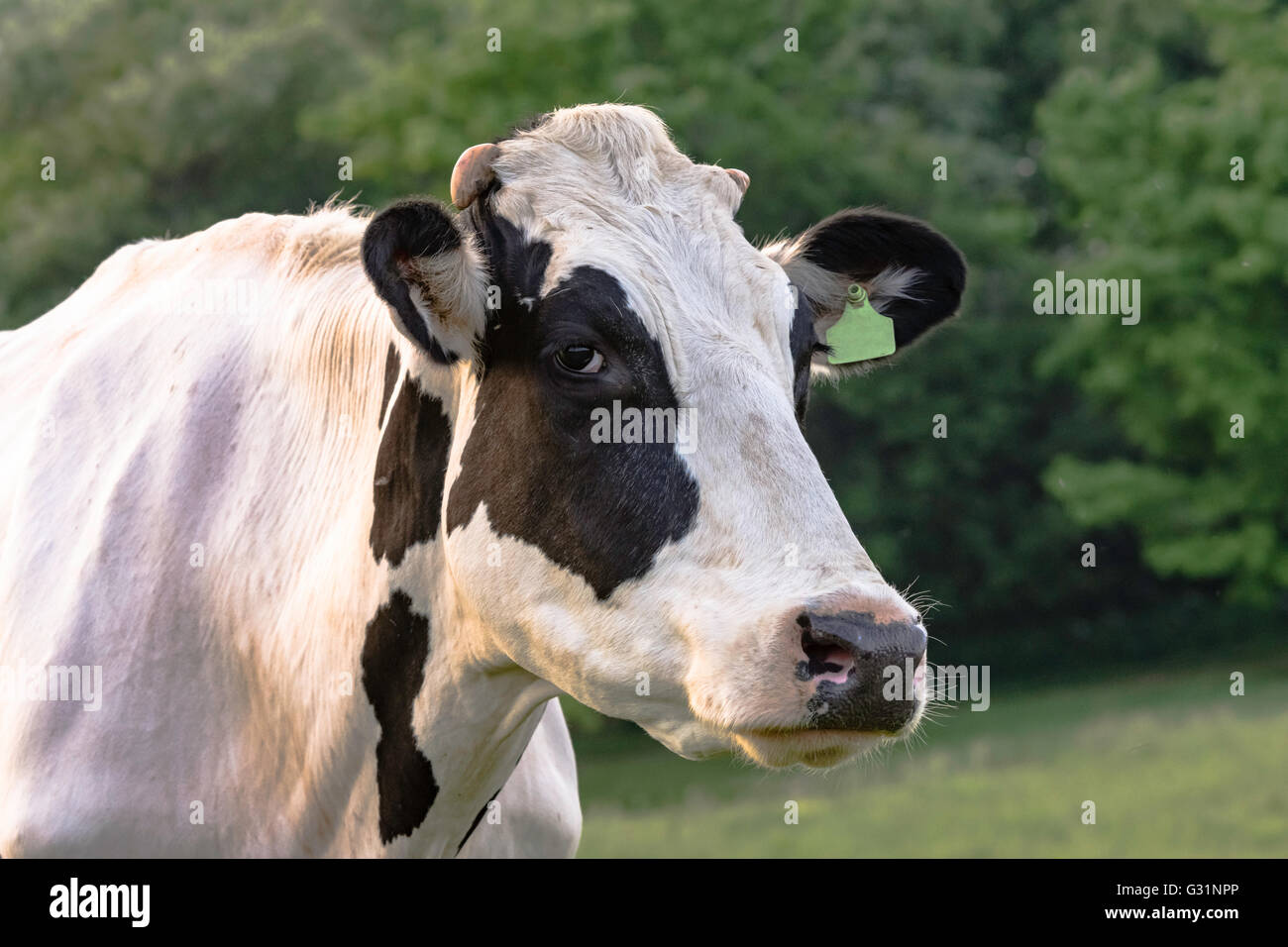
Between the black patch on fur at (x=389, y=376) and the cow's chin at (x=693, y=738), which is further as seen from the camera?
the black patch on fur at (x=389, y=376)

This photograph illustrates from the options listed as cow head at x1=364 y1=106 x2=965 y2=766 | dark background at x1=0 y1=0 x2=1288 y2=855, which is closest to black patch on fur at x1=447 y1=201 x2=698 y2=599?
cow head at x1=364 y1=106 x2=965 y2=766

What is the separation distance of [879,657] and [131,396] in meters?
2.15

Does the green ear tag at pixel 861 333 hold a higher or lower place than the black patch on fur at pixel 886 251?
lower

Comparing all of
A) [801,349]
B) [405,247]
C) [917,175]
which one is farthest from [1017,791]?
[405,247]

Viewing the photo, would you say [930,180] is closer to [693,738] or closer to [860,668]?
[693,738]

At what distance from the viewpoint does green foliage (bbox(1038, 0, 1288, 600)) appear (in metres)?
24.3

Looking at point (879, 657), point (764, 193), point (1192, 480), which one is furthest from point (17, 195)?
point (879, 657)

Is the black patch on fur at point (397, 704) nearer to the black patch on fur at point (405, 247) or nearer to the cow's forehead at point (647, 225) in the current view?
the black patch on fur at point (405, 247)

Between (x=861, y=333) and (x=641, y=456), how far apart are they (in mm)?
1140

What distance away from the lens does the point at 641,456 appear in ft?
9.19

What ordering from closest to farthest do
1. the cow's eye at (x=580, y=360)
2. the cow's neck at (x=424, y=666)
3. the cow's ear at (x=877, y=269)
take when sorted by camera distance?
1. the cow's eye at (x=580, y=360)
2. the cow's neck at (x=424, y=666)
3. the cow's ear at (x=877, y=269)

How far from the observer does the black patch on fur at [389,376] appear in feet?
10.7

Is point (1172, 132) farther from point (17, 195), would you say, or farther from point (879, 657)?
point (879, 657)

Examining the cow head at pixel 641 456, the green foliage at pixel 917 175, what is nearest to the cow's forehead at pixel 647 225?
the cow head at pixel 641 456
